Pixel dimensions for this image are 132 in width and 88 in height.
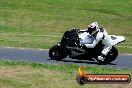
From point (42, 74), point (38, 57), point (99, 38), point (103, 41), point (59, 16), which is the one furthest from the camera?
point (59, 16)

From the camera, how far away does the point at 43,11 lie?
4841 cm

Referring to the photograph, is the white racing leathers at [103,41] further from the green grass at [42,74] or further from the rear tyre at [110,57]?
the green grass at [42,74]

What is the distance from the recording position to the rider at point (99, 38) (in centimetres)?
2014

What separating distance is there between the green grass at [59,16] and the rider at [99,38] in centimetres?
1493

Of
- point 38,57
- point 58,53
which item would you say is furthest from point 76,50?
point 38,57

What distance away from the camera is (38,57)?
69.7 feet

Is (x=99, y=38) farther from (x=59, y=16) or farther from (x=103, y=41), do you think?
(x=59, y=16)

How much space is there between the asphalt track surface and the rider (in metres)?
0.60

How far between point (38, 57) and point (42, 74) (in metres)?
5.27

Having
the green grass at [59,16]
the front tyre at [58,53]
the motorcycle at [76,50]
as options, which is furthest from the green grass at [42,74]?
the green grass at [59,16]

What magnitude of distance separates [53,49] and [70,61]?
917 millimetres

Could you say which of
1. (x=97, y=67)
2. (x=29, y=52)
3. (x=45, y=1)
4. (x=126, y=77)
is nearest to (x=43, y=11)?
(x=45, y=1)

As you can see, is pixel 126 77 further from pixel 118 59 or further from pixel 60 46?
pixel 118 59

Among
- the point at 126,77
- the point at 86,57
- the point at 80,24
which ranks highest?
the point at 126,77
